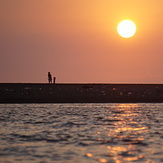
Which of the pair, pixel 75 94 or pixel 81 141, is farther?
pixel 75 94

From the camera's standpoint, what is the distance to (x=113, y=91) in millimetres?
79562

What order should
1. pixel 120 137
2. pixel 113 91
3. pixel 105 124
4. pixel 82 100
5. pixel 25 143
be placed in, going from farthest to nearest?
pixel 113 91
pixel 82 100
pixel 105 124
pixel 120 137
pixel 25 143

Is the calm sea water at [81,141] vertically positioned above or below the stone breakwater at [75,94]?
below

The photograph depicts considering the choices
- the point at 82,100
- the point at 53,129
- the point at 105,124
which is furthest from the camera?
the point at 82,100

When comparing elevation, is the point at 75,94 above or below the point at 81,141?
above

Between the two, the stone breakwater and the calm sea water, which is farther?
the stone breakwater

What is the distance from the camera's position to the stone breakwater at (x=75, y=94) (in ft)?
229

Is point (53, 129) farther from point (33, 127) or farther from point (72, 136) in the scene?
point (72, 136)

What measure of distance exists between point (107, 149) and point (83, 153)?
4.90ft

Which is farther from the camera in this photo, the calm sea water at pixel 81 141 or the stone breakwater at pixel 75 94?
the stone breakwater at pixel 75 94

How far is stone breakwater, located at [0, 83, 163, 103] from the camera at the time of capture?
69750mm

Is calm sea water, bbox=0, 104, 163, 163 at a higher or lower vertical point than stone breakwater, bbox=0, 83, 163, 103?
lower

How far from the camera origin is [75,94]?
75062 millimetres

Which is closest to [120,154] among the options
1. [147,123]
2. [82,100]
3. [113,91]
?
[147,123]
